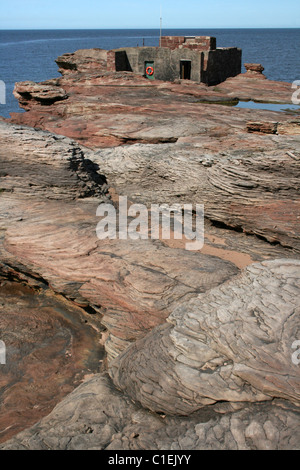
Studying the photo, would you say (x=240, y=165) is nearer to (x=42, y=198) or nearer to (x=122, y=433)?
(x=42, y=198)

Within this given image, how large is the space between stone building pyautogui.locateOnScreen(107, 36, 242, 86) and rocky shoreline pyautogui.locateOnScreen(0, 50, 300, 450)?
13.2m

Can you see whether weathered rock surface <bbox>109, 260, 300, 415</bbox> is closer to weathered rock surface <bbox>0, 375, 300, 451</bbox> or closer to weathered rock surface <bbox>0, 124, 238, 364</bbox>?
weathered rock surface <bbox>0, 375, 300, 451</bbox>

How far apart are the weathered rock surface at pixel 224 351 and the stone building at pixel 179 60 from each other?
1041 inches

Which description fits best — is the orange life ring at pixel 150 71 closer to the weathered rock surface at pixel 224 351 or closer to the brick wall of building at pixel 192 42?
the brick wall of building at pixel 192 42

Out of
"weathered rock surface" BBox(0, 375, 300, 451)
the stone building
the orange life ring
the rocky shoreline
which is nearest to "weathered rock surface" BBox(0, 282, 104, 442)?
the rocky shoreline

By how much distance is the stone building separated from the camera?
32250 mm

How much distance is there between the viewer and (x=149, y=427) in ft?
23.1

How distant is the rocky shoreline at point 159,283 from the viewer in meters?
6.94

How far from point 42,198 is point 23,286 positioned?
2.72 meters

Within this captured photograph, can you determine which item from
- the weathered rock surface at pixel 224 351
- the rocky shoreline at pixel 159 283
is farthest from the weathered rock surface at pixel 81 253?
the weathered rock surface at pixel 224 351

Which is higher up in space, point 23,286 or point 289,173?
point 289,173

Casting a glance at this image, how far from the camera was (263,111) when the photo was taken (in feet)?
68.6
